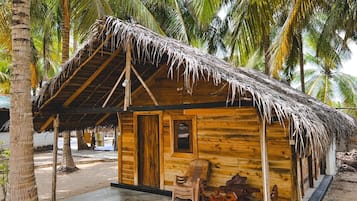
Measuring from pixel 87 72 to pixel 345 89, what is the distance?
18.4 meters

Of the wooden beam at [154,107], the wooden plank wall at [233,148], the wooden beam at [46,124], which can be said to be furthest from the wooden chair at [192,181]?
the wooden beam at [46,124]

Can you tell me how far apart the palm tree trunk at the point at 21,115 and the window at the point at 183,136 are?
10.8 ft

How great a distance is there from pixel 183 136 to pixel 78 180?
14.8 feet

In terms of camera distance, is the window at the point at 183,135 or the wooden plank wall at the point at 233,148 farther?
the window at the point at 183,135

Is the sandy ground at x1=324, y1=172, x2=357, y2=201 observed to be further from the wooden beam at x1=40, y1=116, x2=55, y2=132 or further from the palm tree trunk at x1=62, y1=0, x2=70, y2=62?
the palm tree trunk at x1=62, y1=0, x2=70, y2=62

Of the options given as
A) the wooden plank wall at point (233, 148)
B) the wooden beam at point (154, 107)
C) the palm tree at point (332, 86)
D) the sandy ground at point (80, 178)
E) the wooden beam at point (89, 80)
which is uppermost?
the palm tree at point (332, 86)

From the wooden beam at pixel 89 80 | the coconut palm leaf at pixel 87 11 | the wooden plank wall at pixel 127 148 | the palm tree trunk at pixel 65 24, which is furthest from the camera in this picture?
the palm tree trunk at pixel 65 24

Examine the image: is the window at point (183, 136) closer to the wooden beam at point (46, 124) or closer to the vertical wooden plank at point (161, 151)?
the vertical wooden plank at point (161, 151)

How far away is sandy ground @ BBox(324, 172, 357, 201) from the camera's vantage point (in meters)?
6.92

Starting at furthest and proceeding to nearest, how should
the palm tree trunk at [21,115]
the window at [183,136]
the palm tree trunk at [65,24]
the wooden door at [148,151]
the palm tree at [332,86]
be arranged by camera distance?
the palm tree at [332,86] → the palm tree trunk at [65,24] → the wooden door at [148,151] → the window at [183,136] → the palm tree trunk at [21,115]

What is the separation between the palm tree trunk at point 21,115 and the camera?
13.6 feet

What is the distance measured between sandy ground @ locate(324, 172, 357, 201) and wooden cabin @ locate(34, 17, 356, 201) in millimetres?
601

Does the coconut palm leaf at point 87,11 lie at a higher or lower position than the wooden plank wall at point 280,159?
higher

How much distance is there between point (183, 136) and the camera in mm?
6855
